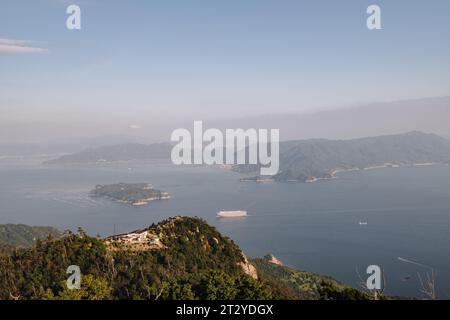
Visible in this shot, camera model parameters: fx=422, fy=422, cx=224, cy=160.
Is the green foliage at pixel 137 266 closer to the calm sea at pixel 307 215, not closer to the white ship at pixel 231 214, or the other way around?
the calm sea at pixel 307 215

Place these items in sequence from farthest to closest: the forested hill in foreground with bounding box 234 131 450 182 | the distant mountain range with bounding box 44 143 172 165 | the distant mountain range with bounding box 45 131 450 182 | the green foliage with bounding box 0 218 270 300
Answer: the distant mountain range with bounding box 44 143 172 165 < the distant mountain range with bounding box 45 131 450 182 < the forested hill in foreground with bounding box 234 131 450 182 < the green foliage with bounding box 0 218 270 300

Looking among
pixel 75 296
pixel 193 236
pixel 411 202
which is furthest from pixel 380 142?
pixel 75 296

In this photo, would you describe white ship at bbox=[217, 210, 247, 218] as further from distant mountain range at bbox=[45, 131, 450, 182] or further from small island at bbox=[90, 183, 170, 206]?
distant mountain range at bbox=[45, 131, 450, 182]

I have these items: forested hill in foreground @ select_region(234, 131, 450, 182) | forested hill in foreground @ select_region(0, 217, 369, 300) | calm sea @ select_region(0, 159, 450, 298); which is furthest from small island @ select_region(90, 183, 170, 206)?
forested hill in foreground @ select_region(0, 217, 369, 300)

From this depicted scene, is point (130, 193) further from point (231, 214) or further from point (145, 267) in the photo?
point (145, 267)

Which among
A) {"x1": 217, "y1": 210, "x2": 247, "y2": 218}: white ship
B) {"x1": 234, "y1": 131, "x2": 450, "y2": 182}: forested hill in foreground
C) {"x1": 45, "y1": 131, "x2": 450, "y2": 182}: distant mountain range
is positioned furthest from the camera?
{"x1": 45, "y1": 131, "x2": 450, "y2": 182}: distant mountain range

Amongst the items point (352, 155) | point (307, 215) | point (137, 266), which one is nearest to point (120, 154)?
point (352, 155)

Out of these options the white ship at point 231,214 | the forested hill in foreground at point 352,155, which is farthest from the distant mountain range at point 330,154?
the white ship at point 231,214
